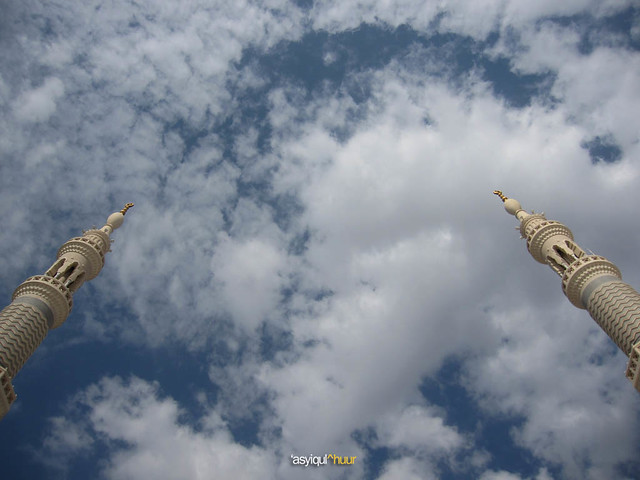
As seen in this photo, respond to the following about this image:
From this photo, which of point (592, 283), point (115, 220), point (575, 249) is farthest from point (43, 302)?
→ point (575, 249)

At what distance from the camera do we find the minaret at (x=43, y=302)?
129ft

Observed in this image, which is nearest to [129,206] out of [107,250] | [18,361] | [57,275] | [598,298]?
[107,250]

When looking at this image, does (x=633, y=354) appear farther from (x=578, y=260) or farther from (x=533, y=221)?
(x=533, y=221)

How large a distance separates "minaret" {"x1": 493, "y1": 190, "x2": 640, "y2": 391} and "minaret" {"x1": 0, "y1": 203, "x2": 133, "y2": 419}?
184ft

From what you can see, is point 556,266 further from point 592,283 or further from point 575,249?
point 592,283

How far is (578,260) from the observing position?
4716 centimetres

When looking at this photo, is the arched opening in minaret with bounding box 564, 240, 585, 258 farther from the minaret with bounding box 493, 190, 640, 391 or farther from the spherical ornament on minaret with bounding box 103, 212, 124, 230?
the spherical ornament on minaret with bounding box 103, 212, 124, 230

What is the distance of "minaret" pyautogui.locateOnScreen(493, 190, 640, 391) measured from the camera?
3866 centimetres

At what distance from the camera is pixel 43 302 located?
45250mm

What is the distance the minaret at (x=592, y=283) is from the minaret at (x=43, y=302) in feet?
184

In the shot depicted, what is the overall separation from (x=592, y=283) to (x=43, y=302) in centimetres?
5853

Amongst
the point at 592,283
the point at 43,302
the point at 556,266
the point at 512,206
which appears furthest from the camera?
the point at 512,206

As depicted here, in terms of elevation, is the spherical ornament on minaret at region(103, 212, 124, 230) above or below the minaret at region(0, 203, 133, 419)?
above

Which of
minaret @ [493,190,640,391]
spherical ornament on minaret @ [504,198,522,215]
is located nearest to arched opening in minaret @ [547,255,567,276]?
minaret @ [493,190,640,391]
